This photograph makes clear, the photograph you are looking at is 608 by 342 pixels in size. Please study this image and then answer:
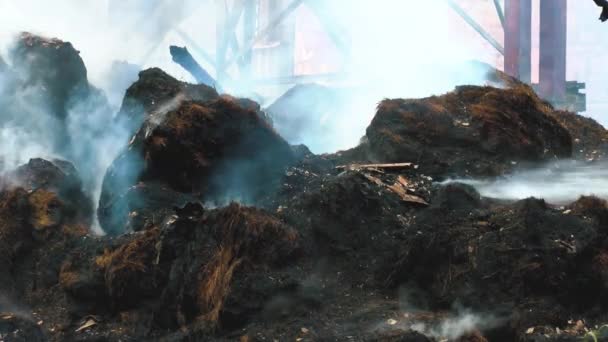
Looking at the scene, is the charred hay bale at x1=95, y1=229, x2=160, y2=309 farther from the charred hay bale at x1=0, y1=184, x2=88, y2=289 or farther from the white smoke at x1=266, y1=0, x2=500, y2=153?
the white smoke at x1=266, y1=0, x2=500, y2=153

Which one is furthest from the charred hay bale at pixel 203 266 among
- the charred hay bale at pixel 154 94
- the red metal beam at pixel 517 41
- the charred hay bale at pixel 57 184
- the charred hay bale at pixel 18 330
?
the red metal beam at pixel 517 41

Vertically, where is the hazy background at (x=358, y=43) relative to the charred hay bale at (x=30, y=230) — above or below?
above

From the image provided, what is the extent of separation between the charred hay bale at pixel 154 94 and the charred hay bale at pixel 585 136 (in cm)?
414

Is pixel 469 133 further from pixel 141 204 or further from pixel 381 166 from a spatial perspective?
pixel 141 204

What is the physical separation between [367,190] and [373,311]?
141cm

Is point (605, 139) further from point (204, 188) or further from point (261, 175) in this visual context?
point (204, 188)

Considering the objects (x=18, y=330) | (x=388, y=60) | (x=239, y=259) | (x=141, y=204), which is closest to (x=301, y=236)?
(x=239, y=259)

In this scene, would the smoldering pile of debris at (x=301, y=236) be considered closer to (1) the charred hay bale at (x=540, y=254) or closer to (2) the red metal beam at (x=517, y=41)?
(1) the charred hay bale at (x=540, y=254)

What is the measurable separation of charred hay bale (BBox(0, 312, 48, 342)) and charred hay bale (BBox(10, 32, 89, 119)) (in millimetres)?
4695

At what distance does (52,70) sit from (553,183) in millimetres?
6531

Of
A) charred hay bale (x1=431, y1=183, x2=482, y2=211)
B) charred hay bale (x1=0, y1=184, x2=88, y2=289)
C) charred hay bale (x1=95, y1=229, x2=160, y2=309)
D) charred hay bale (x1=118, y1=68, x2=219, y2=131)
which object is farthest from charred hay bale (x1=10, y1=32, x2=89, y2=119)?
charred hay bale (x1=431, y1=183, x2=482, y2=211)

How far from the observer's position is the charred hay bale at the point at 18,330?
4902 mm

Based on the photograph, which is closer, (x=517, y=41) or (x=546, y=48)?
(x=517, y=41)

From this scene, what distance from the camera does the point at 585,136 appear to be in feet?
28.4
